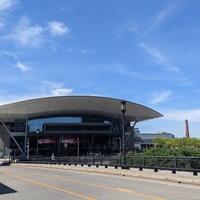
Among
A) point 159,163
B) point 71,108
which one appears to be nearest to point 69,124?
point 71,108

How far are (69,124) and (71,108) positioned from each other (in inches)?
258

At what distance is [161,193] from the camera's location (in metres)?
10.7

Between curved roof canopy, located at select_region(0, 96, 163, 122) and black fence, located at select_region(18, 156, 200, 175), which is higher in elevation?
curved roof canopy, located at select_region(0, 96, 163, 122)

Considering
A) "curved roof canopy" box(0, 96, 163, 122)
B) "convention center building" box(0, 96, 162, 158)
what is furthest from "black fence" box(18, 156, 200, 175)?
"convention center building" box(0, 96, 162, 158)

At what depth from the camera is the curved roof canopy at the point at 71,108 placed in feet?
267

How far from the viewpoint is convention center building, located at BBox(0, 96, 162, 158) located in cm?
8556

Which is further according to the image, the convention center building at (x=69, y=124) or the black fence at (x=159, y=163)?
the convention center building at (x=69, y=124)

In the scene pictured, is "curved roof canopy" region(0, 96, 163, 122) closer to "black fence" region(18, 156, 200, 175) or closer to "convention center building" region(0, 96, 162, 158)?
"convention center building" region(0, 96, 162, 158)

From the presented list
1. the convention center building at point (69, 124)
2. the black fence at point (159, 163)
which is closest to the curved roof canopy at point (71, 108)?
the convention center building at point (69, 124)

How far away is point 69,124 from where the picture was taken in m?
92.8

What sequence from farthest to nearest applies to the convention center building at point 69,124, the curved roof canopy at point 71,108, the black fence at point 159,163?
1. the convention center building at point 69,124
2. the curved roof canopy at point 71,108
3. the black fence at point 159,163

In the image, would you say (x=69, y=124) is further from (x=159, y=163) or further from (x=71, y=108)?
(x=159, y=163)

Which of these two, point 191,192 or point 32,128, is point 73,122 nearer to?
point 32,128

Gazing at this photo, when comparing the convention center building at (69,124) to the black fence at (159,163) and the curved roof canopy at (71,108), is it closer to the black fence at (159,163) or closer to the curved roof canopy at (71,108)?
the curved roof canopy at (71,108)
